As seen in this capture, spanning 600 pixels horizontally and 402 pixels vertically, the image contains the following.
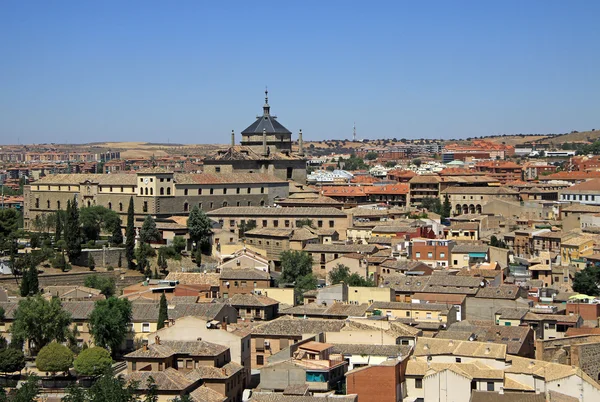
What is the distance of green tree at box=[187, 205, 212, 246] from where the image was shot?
158 ft

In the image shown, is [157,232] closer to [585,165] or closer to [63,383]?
[63,383]

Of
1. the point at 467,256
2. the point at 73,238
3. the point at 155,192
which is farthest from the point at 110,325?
A: the point at 155,192

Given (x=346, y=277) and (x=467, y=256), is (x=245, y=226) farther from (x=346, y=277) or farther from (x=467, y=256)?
(x=467, y=256)

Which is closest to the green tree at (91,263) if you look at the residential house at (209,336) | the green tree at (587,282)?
the residential house at (209,336)

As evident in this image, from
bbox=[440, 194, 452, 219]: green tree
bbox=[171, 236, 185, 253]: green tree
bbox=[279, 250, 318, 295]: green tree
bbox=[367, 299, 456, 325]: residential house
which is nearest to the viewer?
bbox=[367, 299, 456, 325]: residential house

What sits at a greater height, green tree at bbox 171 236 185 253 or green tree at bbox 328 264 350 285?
green tree at bbox 171 236 185 253

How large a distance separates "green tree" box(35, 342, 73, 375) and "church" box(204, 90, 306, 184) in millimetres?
30740

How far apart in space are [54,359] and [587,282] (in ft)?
65.8

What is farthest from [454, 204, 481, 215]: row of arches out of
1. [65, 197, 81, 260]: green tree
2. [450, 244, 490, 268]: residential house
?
[65, 197, 81, 260]: green tree

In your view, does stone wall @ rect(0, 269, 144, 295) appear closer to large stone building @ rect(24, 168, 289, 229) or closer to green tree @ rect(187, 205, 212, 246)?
green tree @ rect(187, 205, 212, 246)

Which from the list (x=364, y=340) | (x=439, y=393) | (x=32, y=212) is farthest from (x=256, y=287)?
(x=32, y=212)

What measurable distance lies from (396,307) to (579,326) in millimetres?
5568

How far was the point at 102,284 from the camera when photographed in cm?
4134

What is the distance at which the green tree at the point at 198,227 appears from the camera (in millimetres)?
48219
